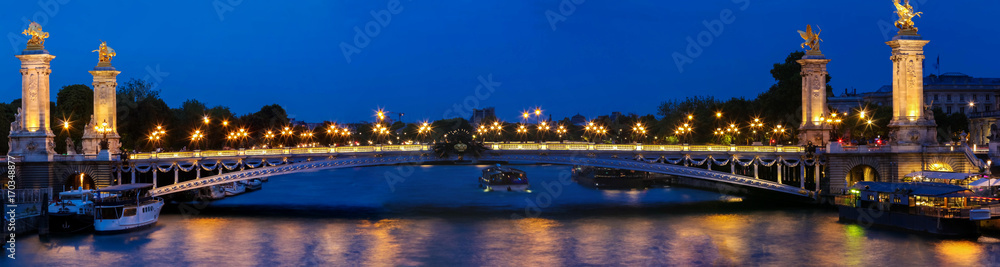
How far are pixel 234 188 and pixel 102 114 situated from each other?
1970 cm

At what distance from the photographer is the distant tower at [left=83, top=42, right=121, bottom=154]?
61.2m

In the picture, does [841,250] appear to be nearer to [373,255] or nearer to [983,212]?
[983,212]

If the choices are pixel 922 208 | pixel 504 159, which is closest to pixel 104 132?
pixel 504 159

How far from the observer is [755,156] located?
57.5 metres

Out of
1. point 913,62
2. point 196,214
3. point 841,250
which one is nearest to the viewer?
point 841,250

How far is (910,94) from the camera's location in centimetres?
5547

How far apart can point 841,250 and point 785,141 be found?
1798 inches

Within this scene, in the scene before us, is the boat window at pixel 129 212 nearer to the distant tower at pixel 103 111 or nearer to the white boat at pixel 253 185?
the distant tower at pixel 103 111

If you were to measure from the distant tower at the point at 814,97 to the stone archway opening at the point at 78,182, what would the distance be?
47879 mm

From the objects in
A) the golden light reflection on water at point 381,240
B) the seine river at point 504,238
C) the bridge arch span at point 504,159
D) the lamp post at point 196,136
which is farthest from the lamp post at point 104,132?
the golden light reflection on water at point 381,240

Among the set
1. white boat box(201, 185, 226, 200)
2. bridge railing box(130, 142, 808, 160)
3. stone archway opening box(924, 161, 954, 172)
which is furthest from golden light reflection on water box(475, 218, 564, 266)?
white boat box(201, 185, 226, 200)

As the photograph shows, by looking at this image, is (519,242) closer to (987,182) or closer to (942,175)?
(942,175)

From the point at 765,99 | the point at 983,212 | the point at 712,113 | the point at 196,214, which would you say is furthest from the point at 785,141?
the point at 196,214

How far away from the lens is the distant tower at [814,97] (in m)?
62.6
